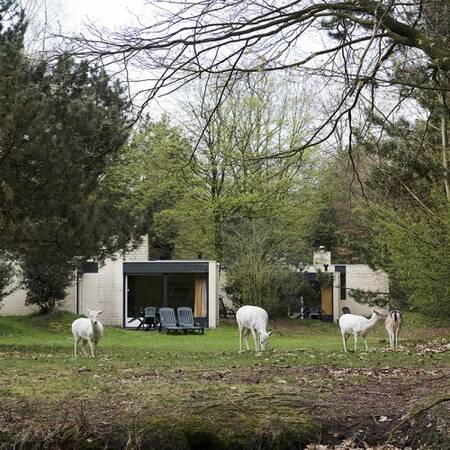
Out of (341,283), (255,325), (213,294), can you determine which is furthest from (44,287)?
(341,283)

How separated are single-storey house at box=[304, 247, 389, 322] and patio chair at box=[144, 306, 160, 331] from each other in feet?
35.3

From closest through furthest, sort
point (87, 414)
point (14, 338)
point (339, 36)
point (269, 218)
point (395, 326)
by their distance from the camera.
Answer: point (87, 414) < point (339, 36) < point (395, 326) < point (14, 338) < point (269, 218)

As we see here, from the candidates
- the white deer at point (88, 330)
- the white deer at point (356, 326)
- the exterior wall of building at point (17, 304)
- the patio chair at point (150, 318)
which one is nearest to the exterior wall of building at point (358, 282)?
the patio chair at point (150, 318)

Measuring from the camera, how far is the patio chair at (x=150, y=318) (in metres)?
34.1

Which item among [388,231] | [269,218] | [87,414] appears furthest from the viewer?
[269,218]

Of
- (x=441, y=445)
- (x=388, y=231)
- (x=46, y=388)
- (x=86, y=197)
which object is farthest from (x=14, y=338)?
(x=441, y=445)

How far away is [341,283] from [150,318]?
13800mm

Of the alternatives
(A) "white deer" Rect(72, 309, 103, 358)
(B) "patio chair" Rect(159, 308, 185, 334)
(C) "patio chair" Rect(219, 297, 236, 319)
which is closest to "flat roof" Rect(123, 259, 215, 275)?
(C) "patio chair" Rect(219, 297, 236, 319)

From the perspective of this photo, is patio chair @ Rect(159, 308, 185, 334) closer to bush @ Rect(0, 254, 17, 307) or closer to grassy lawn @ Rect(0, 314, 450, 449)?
bush @ Rect(0, 254, 17, 307)

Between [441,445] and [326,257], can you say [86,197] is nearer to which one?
[441,445]

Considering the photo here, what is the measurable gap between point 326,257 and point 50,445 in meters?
38.5

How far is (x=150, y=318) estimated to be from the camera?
3434cm

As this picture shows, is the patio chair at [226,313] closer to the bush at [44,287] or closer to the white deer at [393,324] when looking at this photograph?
the bush at [44,287]

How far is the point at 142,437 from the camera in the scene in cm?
686
